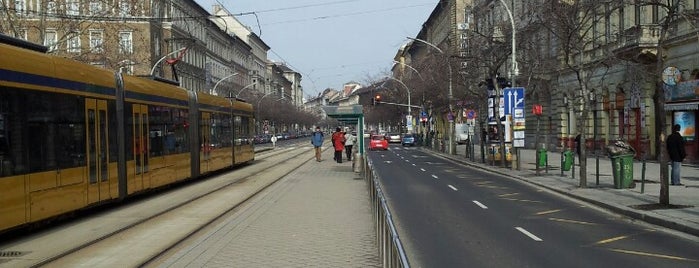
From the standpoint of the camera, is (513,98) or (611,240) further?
(513,98)

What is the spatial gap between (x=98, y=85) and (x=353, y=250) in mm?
7485

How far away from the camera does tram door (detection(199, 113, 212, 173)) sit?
23.6 meters

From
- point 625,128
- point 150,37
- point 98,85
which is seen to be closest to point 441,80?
point 625,128

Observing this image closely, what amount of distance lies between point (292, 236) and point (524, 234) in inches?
157

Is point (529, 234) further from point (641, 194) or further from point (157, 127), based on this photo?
point (157, 127)

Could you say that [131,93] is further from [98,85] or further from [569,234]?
[569,234]

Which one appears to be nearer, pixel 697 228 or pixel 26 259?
pixel 26 259

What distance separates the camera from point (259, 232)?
11.4 meters

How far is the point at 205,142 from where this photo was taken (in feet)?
79.2

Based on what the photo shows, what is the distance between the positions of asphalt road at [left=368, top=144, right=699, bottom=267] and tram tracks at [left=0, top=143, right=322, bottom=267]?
3.76 m

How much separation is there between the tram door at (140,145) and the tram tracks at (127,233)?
0.58 metres

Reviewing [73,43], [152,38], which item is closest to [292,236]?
[73,43]

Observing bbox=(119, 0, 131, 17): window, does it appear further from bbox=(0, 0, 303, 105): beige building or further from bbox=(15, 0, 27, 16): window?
bbox=(15, 0, 27, 16): window


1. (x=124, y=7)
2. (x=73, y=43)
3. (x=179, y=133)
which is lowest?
(x=179, y=133)
